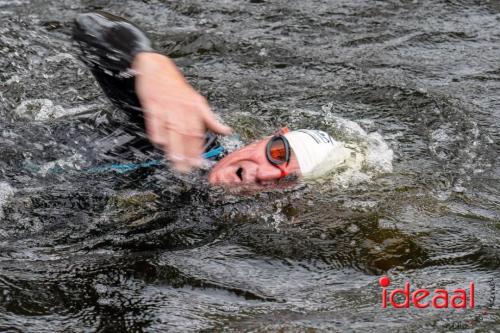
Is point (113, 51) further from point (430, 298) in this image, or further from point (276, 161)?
point (430, 298)

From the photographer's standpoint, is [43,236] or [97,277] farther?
[43,236]

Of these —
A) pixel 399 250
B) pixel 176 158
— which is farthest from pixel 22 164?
pixel 399 250

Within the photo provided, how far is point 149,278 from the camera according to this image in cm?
331

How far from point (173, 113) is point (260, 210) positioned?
0.96 m

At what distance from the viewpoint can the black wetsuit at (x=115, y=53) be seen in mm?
3527

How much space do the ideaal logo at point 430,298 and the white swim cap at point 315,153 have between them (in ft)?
2.79

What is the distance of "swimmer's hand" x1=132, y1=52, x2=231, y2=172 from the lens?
3.07 m

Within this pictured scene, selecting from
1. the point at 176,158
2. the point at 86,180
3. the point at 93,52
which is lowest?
the point at 86,180

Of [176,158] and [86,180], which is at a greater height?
[176,158]

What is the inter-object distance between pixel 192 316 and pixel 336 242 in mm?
923

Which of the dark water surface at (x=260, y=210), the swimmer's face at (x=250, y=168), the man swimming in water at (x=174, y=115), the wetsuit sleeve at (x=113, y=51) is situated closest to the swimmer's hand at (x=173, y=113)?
the man swimming in water at (x=174, y=115)

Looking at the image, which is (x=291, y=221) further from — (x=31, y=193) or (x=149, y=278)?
(x=31, y=193)

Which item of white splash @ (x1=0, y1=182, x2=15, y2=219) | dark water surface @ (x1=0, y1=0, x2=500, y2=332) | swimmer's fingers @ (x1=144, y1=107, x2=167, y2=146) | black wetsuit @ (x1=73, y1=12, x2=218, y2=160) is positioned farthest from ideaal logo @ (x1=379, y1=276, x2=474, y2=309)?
white splash @ (x1=0, y1=182, x2=15, y2=219)

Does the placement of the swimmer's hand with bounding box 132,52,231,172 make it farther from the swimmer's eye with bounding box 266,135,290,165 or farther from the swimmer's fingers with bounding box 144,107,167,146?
the swimmer's eye with bounding box 266,135,290,165
